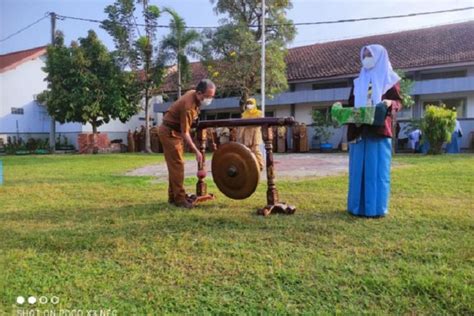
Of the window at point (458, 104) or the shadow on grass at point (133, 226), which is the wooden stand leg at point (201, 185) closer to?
the shadow on grass at point (133, 226)

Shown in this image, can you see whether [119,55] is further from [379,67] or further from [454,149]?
[379,67]

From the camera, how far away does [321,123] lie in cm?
1912

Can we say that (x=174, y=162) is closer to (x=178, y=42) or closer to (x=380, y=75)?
(x=380, y=75)

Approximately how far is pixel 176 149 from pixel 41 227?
1.77m

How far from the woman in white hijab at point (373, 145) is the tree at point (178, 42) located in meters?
15.5

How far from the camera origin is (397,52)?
21.3 metres

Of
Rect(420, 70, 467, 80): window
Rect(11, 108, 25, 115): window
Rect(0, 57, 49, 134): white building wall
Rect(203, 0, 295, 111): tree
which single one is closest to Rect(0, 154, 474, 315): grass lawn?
Rect(203, 0, 295, 111): tree

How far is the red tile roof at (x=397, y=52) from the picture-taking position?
19.0 meters

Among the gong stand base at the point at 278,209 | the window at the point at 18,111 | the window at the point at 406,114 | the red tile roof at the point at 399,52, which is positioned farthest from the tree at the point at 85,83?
the gong stand base at the point at 278,209

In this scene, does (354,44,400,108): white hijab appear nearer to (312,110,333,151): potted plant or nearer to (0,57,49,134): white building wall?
(312,110,333,151): potted plant

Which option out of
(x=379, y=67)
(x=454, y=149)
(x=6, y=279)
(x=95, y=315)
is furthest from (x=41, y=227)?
(x=454, y=149)

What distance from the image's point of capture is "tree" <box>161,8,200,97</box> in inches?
773

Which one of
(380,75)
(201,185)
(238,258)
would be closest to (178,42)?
(201,185)

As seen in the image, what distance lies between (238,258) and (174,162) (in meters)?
2.25
